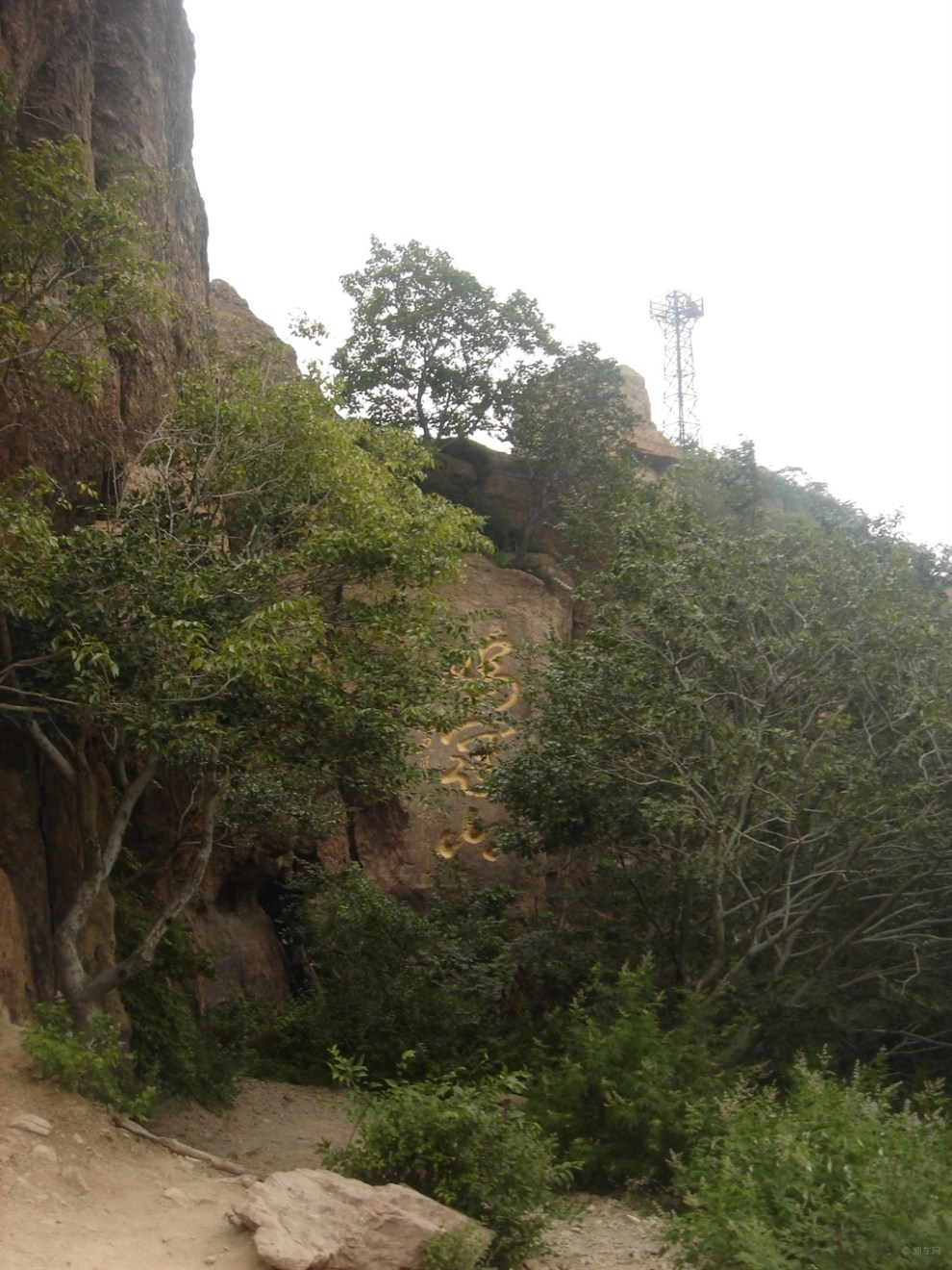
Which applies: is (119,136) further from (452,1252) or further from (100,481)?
(452,1252)

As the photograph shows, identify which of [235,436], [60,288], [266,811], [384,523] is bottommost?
[266,811]

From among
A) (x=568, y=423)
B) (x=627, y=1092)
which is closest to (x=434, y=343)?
(x=568, y=423)

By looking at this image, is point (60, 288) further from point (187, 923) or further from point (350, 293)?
point (350, 293)

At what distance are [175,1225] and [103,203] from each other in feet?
21.5

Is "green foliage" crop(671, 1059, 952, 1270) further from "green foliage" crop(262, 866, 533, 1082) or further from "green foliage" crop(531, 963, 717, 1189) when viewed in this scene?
"green foliage" crop(262, 866, 533, 1082)

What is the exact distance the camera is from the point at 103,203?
27.1ft

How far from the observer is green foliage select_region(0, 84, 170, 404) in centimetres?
820

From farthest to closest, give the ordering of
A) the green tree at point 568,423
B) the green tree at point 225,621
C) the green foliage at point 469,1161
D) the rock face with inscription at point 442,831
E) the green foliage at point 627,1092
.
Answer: the green tree at point 568,423 → the rock face with inscription at point 442,831 → the green foliage at point 627,1092 → the green tree at point 225,621 → the green foliage at point 469,1161

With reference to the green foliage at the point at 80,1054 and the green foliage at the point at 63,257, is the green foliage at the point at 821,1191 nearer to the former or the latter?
the green foliage at the point at 80,1054

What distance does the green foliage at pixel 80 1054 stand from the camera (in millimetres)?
6879

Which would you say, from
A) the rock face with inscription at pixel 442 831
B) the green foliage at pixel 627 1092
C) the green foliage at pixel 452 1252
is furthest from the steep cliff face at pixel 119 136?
the green foliage at pixel 452 1252

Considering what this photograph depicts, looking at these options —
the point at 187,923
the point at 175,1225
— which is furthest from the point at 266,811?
the point at 175,1225

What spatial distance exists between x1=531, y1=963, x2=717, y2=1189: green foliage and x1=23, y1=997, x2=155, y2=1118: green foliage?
2.78m

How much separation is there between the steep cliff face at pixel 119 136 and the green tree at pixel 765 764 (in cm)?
475
